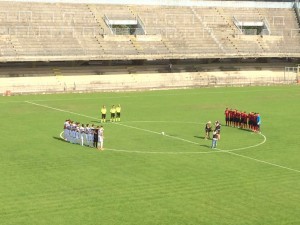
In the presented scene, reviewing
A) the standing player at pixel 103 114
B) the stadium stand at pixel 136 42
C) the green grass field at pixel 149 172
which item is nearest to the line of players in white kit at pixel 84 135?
the green grass field at pixel 149 172

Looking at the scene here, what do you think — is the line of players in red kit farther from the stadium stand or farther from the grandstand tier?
the grandstand tier

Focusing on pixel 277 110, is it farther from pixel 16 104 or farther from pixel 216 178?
pixel 216 178

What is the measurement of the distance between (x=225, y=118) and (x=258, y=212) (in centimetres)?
2519

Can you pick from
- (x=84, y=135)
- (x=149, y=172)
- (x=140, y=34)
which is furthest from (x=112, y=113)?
(x=140, y=34)

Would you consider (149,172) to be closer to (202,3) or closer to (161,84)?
(161,84)

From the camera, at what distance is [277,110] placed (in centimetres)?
5866

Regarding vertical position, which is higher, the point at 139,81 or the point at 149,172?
the point at 139,81

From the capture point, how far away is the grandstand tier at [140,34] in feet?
255

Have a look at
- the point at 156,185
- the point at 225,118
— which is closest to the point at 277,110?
the point at 225,118

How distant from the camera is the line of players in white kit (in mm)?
38281

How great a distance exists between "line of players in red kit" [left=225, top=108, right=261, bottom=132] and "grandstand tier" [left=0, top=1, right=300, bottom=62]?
31907 mm

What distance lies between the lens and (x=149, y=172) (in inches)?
1264

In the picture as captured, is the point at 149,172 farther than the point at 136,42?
No

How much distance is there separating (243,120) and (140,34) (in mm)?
41876
